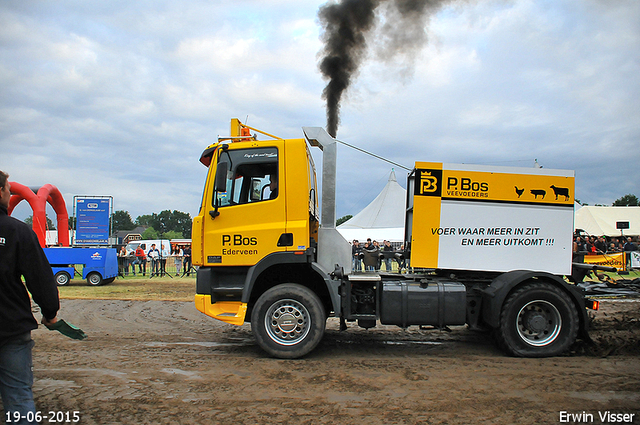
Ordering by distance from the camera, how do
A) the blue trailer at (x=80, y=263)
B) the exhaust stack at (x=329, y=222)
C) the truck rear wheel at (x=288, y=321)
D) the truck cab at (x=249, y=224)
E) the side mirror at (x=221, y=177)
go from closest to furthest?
the side mirror at (x=221, y=177), the truck rear wheel at (x=288, y=321), the truck cab at (x=249, y=224), the exhaust stack at (x=329, y=222), the blue trailer at (x=80, y=263)

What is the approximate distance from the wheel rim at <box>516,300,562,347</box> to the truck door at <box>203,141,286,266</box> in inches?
141

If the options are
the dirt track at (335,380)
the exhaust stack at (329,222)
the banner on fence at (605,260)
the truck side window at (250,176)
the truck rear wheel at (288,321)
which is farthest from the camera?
the banner on fence at (605,260)

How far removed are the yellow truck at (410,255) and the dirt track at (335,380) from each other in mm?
538

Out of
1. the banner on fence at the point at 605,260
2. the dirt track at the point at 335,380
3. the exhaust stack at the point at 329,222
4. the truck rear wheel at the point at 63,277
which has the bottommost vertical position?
the truck rear wheel at the point at 63,277

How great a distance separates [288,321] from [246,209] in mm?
1686

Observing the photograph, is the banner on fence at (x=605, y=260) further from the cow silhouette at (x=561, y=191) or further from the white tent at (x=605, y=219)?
the white tent at (x=605, y=219)

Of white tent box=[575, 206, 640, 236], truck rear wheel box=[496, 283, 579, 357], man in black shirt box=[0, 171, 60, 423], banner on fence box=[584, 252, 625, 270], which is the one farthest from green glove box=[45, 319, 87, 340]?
white tent box=[575, 206, 640, 236]

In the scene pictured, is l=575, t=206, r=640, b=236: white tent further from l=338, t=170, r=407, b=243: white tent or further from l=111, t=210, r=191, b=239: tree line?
l=111, t=210, r=191, b=239: tree line

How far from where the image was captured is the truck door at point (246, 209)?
18.4 ft

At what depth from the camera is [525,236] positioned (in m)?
5.82

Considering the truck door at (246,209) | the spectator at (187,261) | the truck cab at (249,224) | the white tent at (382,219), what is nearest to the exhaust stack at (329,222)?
the truck cab at (249,224)

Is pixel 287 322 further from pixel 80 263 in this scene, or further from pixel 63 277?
pixel 63 277

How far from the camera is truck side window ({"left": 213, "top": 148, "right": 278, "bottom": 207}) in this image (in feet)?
18.8

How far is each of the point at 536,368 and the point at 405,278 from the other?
205cm
